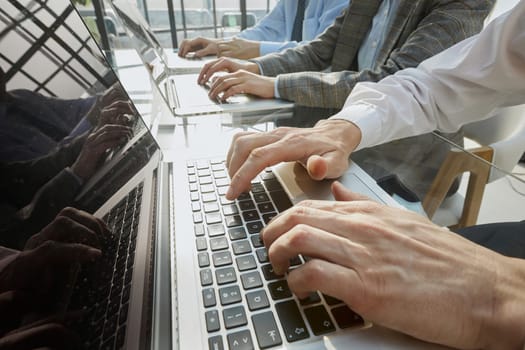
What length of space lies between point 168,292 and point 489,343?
0.80ft

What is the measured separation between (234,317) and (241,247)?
3.0 inches

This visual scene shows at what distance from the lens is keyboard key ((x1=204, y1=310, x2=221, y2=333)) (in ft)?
0.73

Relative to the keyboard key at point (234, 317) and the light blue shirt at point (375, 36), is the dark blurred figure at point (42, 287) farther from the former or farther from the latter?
the light blue shirt at point (375, 36)

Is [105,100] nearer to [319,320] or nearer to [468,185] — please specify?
[319,320]

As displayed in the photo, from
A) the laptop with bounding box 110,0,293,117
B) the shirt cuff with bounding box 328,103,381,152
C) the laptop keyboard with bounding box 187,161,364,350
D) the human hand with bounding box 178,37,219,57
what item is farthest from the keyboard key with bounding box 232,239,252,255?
the human hand with bounding box 178,37,219,57

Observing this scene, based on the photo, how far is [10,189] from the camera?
157mm

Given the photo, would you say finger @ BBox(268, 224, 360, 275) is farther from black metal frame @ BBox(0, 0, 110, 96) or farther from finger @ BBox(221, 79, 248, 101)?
finger @ BBox(221, 79, 248, 101)

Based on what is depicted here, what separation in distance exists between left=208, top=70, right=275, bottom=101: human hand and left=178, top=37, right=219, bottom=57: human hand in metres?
0.47

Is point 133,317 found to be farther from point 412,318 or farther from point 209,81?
point 209,81

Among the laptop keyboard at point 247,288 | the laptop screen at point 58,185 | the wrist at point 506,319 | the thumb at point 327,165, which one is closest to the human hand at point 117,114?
the laptop screen at point 58,185

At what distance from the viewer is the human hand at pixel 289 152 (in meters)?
0.36

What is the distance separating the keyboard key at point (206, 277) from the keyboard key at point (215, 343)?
0.05 meters

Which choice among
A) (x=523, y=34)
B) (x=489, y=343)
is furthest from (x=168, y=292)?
(x=523, y=34)

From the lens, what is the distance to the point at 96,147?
26 centimetres
